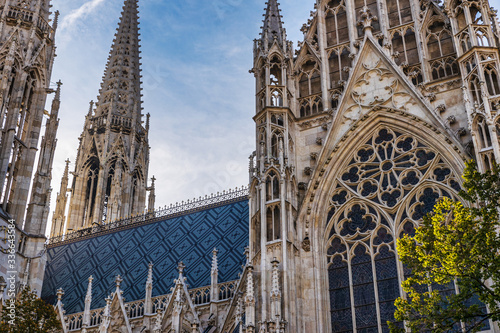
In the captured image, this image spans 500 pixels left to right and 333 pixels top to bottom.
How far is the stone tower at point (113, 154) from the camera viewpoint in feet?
127

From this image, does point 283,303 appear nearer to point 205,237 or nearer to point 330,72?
point 330,72

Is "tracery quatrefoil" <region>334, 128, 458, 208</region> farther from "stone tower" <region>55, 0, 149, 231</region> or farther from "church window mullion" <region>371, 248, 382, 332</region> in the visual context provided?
"stone tower" <region>55, 0, 149, 231</region>

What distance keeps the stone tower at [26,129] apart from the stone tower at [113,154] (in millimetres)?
8587

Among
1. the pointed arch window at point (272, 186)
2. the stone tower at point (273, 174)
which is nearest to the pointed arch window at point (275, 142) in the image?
the stone tower at point (273, 174)

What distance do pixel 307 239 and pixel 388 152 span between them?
3.45 metres

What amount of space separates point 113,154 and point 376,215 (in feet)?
80.2

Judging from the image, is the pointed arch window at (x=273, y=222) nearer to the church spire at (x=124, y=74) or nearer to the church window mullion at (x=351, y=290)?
the church window mullion at (x=351, y=290)

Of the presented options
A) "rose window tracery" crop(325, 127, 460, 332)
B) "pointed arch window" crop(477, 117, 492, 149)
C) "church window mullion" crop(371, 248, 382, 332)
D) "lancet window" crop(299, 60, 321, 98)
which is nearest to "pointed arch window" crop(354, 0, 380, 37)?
"lancet window" crop(299, 60, 321, 98)

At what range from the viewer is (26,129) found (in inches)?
1178

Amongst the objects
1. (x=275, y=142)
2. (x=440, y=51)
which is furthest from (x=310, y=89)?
(x=440, y=51)

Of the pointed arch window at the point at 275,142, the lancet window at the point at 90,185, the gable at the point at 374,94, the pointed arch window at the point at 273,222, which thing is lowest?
the pointed arch window at the point at 273,222

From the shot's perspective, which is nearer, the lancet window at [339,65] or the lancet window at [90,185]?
the lancet window at [339,65]

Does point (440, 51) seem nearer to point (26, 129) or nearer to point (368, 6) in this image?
point (368, 6)

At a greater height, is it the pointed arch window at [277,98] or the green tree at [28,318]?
the pointed arch window at [277,98]
